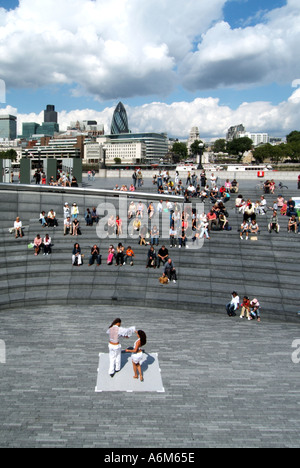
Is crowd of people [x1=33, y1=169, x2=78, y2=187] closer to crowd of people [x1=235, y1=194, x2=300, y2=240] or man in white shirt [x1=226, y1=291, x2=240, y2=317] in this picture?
crowd of people [x1=235, y1=194, x2=300, y2=240]

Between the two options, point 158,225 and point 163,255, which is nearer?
point 163,255

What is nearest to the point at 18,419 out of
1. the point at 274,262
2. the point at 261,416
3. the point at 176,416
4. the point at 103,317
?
the point at 176,416

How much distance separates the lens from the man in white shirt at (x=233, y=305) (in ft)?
48.1

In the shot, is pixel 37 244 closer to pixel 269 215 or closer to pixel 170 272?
pixel 170 272

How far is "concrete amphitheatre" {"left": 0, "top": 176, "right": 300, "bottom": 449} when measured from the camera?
7.95 meters

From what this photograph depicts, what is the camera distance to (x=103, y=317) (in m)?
14.6

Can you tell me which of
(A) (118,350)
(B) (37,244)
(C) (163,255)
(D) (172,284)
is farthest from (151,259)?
(A) (118,350)

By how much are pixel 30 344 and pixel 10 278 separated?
595cm

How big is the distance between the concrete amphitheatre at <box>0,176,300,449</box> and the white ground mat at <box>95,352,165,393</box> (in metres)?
0.18

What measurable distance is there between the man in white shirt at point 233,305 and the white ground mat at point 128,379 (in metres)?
4.85

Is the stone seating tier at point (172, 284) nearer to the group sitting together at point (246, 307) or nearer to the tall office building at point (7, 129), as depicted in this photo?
the group sitting together at point (246, 307)

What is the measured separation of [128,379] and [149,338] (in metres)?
2.84

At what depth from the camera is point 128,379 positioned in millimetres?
9820

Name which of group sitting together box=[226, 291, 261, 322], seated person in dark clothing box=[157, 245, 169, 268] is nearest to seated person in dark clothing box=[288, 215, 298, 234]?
group sitting together box=[226, 291, 261, 322]
